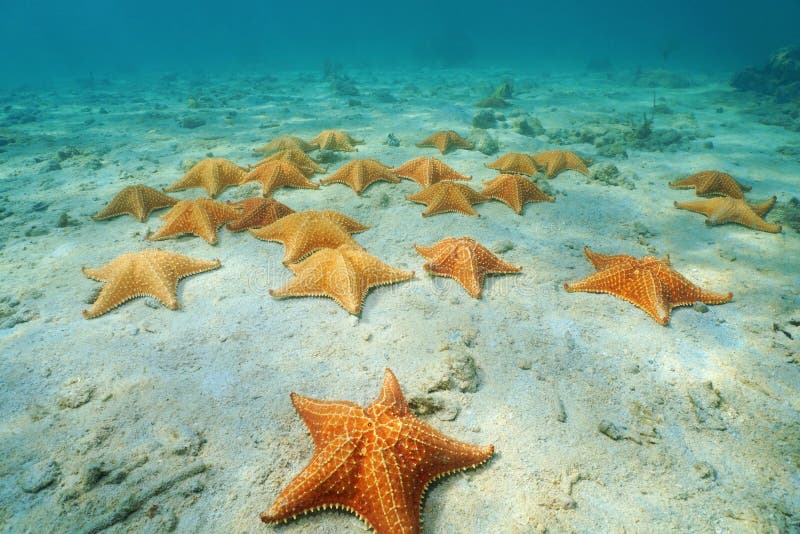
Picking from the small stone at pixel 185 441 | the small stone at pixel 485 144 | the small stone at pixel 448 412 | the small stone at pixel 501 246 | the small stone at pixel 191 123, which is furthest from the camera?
the small stone at pixel 191 123

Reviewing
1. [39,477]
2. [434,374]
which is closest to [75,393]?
[39,477]

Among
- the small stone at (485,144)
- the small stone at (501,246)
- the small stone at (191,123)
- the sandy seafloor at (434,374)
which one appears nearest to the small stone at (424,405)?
the sandy seafloor at (434,374)

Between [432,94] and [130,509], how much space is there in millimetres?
24373

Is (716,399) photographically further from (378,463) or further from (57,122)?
(57,122)

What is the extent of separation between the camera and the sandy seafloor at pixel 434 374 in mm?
3035

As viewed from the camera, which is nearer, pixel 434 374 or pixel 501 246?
pixel 434 374

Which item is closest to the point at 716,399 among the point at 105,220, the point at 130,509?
the point at 130,509

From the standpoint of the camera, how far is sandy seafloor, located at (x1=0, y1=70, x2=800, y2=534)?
9.96 feet

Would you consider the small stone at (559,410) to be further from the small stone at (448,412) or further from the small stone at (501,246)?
the small stone at (501,246)

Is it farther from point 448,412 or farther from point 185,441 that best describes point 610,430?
point 185,441

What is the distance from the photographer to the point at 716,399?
392 cm

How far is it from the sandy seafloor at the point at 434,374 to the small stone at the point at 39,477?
0.01m

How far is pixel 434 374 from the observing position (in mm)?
4137

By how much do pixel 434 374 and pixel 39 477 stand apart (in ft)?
12.1
